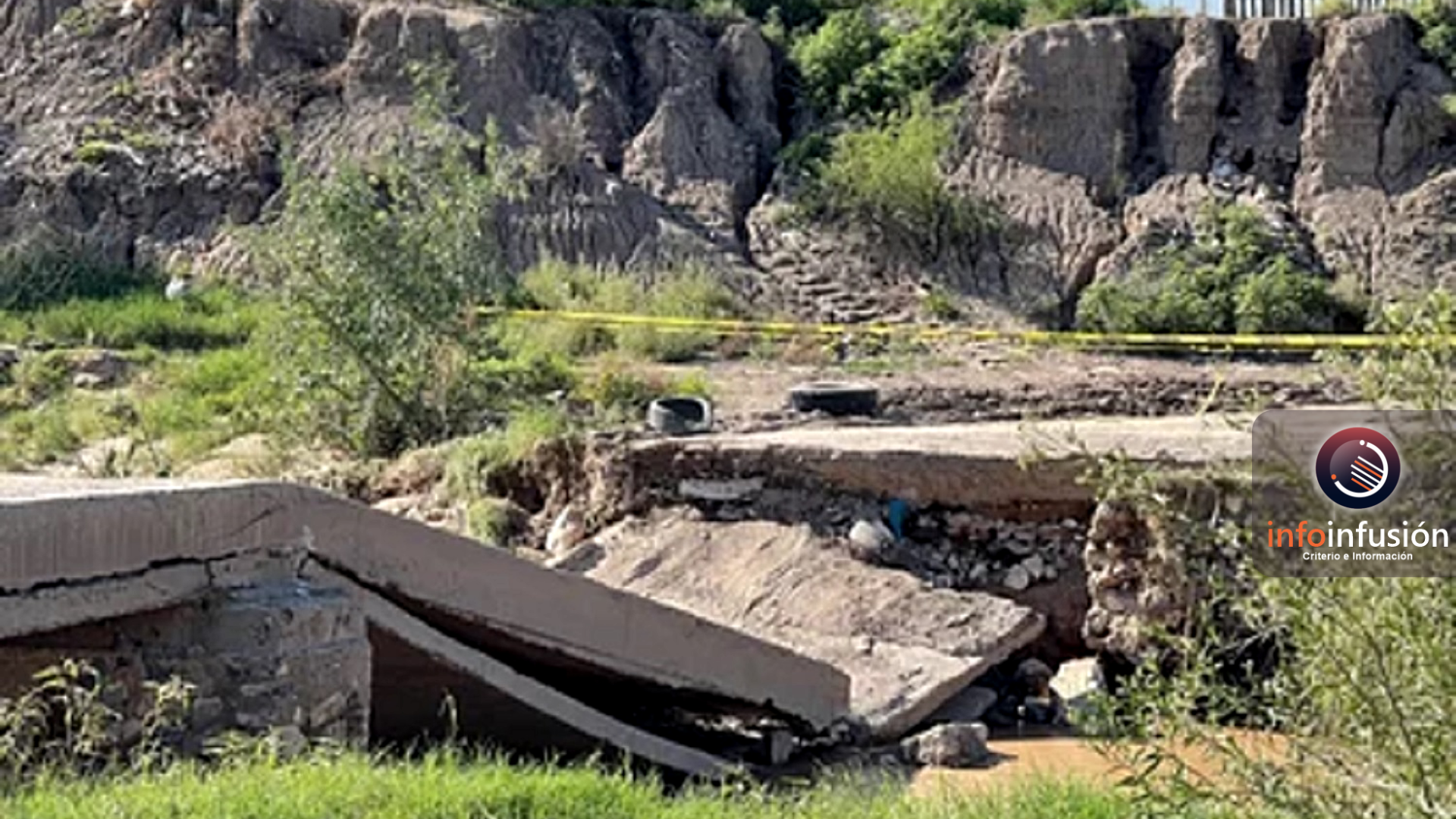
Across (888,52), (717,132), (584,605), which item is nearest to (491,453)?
(584,605)

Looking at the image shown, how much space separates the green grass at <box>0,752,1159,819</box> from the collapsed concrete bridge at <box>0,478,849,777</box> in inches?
24.1

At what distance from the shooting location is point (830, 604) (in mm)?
11867

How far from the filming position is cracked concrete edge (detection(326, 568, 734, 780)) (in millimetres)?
8188

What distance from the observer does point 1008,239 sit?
23.9 metres

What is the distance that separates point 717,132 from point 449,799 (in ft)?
65.1

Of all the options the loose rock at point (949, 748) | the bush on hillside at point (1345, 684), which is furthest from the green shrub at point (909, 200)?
the bush on hillside at point (1345, 684)

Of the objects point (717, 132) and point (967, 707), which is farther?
point (717, 132)

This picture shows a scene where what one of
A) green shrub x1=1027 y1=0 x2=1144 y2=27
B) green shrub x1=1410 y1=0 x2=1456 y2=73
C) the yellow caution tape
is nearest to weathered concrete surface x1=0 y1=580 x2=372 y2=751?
the yellow caution tape

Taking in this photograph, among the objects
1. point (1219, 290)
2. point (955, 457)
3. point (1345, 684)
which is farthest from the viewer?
point (1219, 290)

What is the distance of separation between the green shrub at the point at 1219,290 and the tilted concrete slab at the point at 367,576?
12.2 metres

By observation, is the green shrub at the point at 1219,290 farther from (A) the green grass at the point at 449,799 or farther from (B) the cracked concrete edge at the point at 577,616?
(A) the green grass at the point at 449,799

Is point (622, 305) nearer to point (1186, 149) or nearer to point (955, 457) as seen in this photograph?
point (1186, 149)

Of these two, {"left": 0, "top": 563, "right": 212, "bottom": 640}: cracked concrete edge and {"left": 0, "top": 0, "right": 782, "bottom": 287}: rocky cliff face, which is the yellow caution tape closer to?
{"left": 0, "top": 0, "right": 782, "bottom": 287}: rocky cliff face

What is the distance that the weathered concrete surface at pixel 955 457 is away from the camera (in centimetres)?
1221
